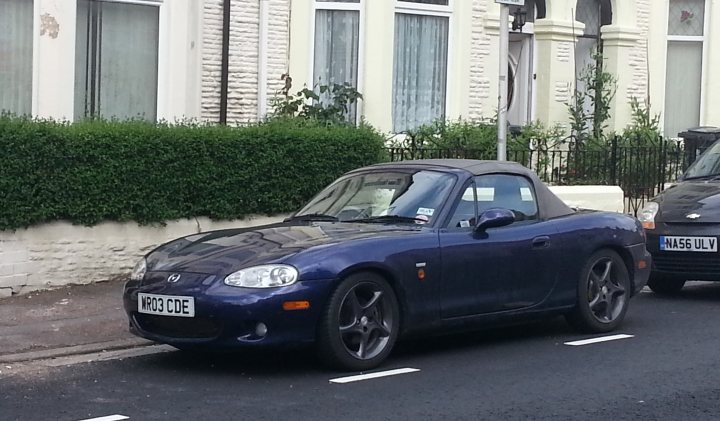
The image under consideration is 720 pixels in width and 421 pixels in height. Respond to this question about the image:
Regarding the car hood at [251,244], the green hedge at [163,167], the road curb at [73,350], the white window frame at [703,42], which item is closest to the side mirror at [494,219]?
the car hood at [251,244]

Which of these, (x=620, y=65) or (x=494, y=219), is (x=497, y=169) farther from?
(x=620, y=65)

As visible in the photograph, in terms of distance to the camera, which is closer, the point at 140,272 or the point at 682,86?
the point at 140,272

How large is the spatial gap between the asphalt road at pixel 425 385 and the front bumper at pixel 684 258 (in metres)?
1.66

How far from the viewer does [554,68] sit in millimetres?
19188

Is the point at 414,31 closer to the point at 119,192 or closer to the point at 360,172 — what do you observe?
the point at 119,192

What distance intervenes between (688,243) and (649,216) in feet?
1.89

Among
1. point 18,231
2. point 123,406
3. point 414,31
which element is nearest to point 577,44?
point 414,31

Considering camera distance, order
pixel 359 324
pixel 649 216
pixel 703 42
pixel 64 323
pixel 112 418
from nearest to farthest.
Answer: pixel 112 418 → pixel 359 324 → pixel 64 323 → pixel 649 216 → pixel 703 42

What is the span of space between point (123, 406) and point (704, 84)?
15.7 metres

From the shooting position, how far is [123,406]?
24.7 ft

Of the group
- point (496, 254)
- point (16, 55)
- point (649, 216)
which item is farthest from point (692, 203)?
point (16, 55)

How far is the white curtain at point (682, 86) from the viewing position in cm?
2117

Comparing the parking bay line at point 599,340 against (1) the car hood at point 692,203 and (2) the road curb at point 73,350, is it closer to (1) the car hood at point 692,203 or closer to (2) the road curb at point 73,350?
(1) the car hood at point 692,203

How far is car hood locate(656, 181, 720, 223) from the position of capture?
1184cm
